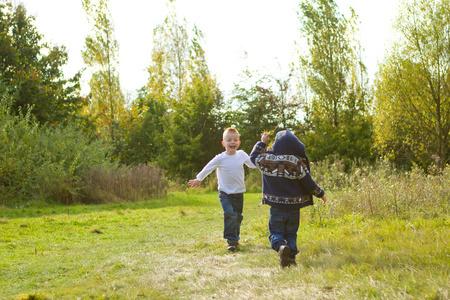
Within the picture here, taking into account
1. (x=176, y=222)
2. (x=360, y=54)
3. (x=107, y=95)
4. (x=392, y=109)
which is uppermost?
(x=360, y=54)

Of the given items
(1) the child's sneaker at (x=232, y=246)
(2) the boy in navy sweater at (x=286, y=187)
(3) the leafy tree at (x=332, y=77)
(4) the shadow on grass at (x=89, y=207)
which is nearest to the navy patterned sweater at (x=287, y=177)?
(2) the boy in navy sweater at (x=286, y=187)

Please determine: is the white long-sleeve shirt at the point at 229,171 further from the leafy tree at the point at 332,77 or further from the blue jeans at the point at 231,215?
the leafy tree at the point at 332,77

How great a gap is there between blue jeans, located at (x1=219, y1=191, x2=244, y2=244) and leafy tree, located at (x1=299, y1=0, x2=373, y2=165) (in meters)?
22.0

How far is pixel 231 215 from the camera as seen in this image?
25.0ft

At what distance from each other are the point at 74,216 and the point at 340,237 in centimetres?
904

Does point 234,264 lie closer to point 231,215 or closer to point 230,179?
point 231,215

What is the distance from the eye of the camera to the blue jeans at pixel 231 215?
7.50 metres

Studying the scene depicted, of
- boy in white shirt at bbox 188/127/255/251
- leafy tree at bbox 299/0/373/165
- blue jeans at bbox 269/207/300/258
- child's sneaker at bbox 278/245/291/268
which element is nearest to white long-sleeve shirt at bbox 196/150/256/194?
boy in white shirt at bbox 188/127/255/251

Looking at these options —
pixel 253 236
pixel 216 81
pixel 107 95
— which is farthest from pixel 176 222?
pixel 216 81

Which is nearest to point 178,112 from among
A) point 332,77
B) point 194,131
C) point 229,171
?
point 194,131

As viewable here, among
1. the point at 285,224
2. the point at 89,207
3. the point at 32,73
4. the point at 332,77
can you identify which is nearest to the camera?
the point at 285,224

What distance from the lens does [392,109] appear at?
20.0 m

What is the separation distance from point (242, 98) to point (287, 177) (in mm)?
28085

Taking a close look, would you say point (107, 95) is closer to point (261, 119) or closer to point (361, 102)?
point (261, 119)
